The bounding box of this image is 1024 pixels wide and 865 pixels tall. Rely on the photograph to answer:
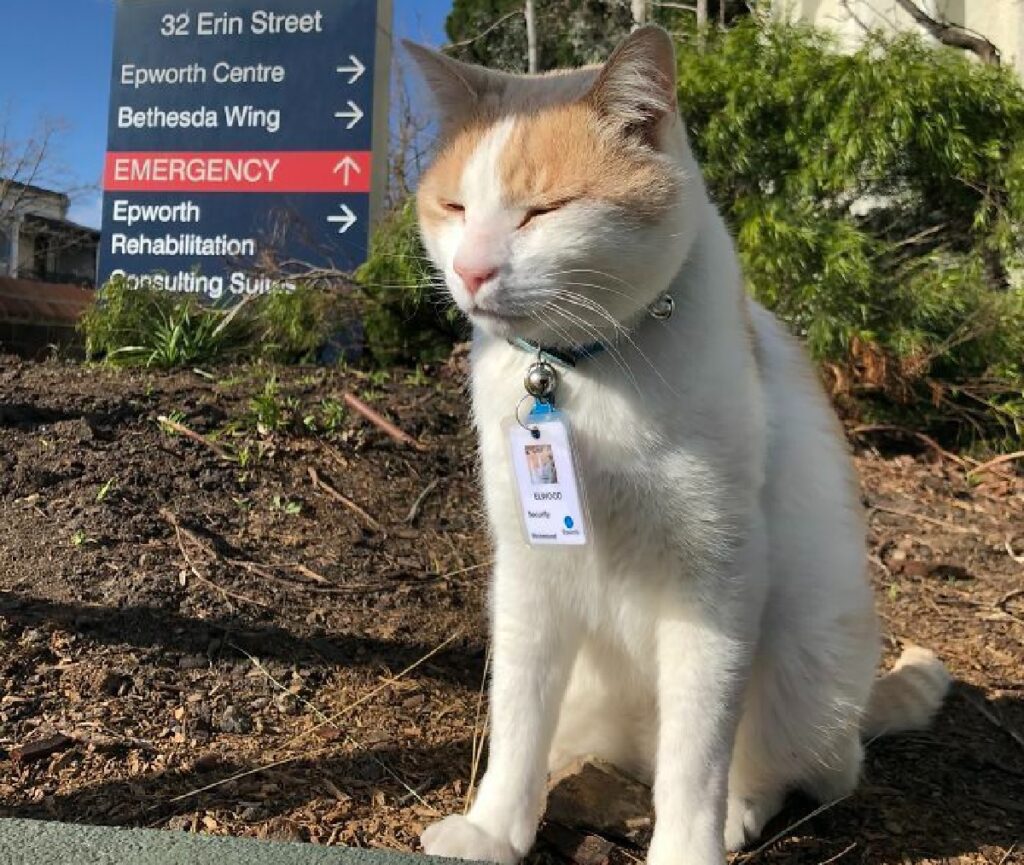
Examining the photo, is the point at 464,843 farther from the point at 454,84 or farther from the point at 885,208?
the point at 885,208

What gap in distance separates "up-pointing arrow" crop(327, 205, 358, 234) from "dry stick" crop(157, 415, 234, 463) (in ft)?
6.89

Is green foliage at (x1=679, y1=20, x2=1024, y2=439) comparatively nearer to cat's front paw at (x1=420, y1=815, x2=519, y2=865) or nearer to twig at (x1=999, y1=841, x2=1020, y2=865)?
twig at (x1=999, y1=841, x2=1020, y2=865)

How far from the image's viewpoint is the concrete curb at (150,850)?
4.25 ft

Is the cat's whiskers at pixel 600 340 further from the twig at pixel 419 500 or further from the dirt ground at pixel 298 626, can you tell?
the twig at pixel 419 500

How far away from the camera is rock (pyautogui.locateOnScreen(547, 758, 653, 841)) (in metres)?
1.68

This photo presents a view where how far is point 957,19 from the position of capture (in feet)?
21.4

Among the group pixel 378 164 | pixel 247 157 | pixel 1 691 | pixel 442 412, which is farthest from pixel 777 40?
pixel 1 691

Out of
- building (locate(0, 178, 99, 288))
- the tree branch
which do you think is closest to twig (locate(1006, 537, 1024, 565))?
the tree branch

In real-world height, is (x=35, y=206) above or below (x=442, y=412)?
above

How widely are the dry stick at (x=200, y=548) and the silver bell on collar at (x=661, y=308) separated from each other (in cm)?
128

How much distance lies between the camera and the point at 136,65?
210 inches

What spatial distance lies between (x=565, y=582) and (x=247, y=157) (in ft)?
13.9

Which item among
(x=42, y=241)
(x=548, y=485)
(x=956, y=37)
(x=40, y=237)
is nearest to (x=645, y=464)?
(x=548, y=485)

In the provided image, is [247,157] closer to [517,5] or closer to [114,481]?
[114,481]
